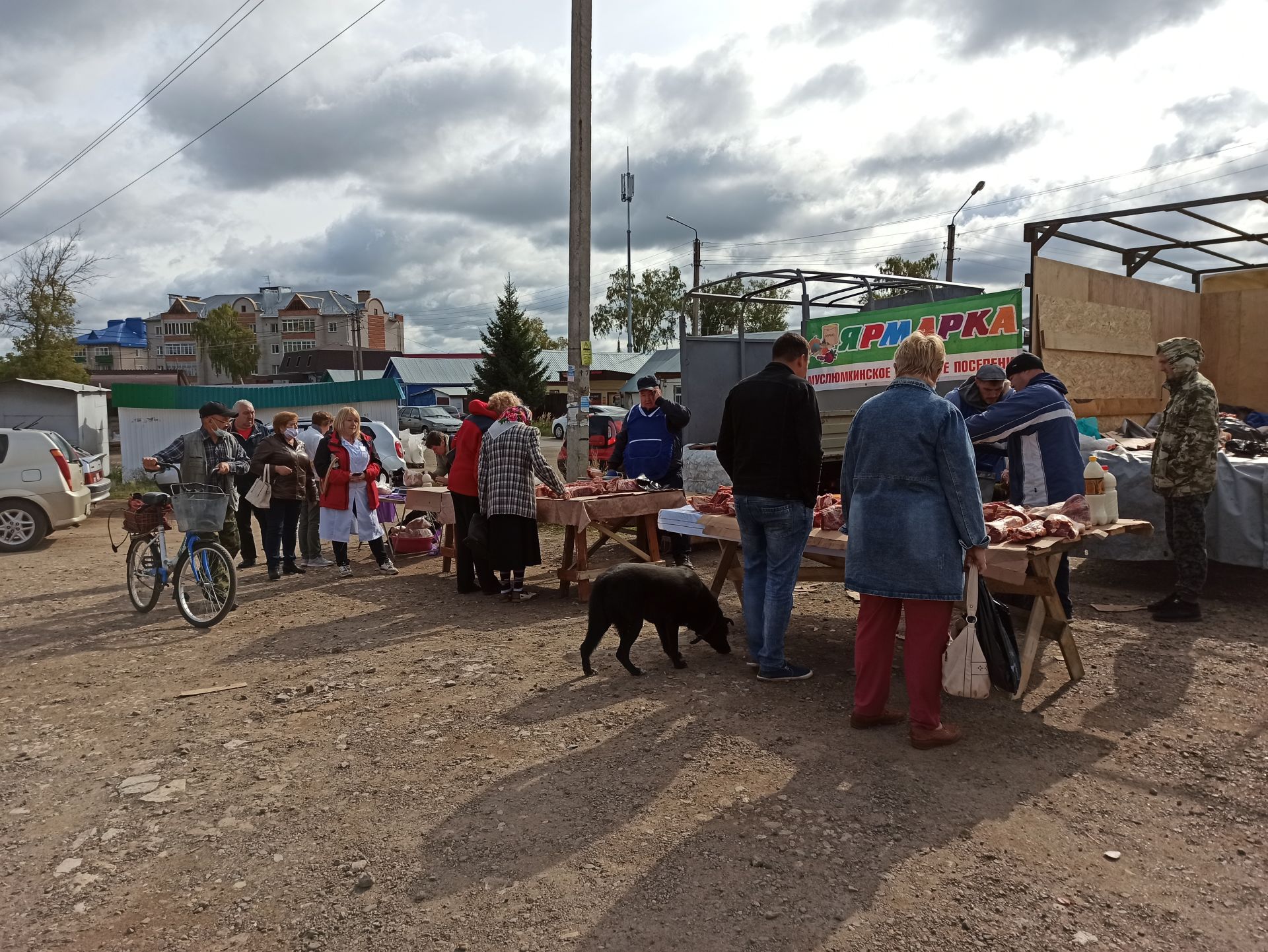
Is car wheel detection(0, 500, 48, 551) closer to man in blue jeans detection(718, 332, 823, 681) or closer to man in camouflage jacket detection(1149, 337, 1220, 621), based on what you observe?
man in blue jeans detection(718, 332, 823, 681)

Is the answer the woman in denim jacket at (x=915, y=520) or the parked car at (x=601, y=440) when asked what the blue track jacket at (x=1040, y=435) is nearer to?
the woman in denim jacket at (x=915, y=520)

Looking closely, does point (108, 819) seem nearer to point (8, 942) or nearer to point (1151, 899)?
point (8, 942)

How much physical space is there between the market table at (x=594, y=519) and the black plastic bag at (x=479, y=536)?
0.47 metres

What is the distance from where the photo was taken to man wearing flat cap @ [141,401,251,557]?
26.8 feet

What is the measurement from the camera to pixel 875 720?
4.41m

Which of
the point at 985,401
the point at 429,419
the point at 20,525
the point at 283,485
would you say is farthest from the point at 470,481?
the point at 429,419

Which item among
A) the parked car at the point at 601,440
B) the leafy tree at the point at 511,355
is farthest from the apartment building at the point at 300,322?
the parked car at the point at 601,440

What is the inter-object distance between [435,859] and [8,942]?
136 centimetres

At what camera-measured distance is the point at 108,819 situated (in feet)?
12.5

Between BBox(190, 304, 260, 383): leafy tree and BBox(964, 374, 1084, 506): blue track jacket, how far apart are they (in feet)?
223

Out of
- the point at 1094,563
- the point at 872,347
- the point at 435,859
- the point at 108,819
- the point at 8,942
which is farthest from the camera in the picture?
the point at 872,347

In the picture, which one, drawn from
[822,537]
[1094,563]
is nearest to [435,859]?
[822,537]

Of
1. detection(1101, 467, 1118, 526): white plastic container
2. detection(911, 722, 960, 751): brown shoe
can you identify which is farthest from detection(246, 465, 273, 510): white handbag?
detection(1101, 467, 1118, 526): white plastic container

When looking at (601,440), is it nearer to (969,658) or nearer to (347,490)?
(347,490)
